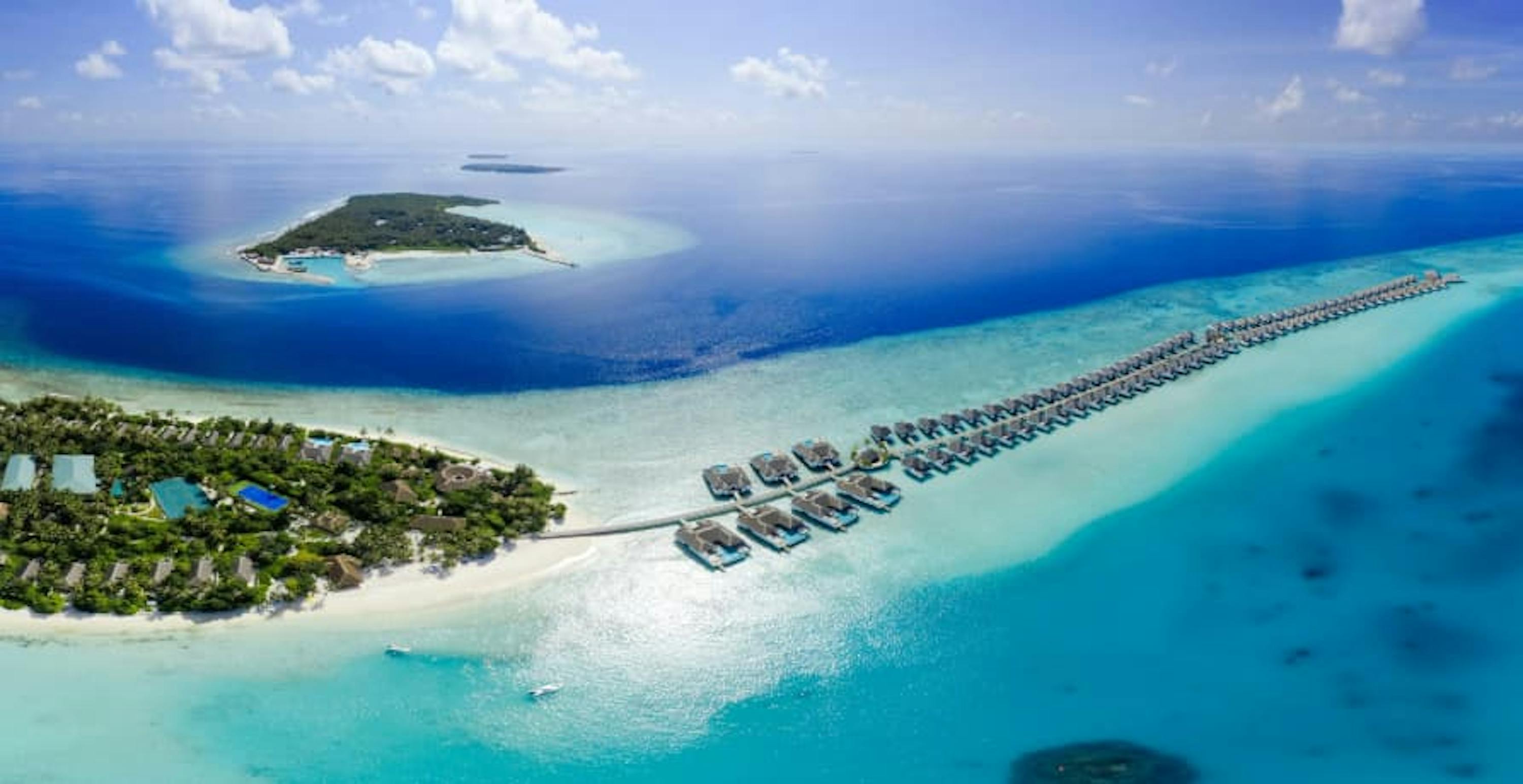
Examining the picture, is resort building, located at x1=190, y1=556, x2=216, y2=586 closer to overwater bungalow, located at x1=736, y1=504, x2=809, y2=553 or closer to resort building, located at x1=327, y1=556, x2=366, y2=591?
resort building, located at x1=327, y1=556, x2=366, y2=591

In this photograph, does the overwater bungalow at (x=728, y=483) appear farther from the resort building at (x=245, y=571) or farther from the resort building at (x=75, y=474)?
the resort building at (x=75, y=474)

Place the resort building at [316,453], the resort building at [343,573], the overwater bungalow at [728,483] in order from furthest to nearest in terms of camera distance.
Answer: the resort building at [316,453]
the overwater bungalow at [728,483]
the resort building at [343,573]

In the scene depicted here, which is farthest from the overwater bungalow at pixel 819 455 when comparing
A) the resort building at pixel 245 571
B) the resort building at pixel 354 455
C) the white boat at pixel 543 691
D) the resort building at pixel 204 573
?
the resort building at pixel 204 573

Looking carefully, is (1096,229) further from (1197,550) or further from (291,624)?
(291,624)

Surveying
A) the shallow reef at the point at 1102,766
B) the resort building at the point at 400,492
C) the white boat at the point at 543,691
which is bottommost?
the shallow reef at the point at 1102,766

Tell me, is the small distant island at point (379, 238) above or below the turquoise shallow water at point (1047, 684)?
above

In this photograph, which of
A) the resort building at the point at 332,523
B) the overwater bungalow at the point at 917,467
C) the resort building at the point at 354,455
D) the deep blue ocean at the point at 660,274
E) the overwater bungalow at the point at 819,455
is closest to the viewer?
the resort building at the point at 332,523

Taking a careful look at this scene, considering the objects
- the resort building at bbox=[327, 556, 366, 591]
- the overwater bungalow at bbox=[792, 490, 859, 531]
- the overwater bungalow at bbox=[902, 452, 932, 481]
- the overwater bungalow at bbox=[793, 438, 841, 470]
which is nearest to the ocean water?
the overwater bungalow at bbox=[902, 452, 932, 481]
